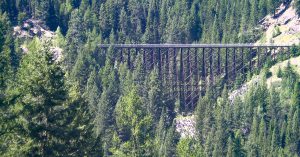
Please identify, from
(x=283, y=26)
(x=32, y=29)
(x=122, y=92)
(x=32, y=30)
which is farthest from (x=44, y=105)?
(x=283, y=26)

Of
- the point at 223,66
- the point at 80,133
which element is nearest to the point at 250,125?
the point at 223,66

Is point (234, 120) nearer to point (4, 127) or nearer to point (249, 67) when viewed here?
point (249, 67)

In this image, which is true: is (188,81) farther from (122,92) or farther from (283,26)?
(283,26)

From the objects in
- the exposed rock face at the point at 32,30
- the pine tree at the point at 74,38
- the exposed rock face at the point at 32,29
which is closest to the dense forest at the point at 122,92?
the pine tree at the point at 74,38

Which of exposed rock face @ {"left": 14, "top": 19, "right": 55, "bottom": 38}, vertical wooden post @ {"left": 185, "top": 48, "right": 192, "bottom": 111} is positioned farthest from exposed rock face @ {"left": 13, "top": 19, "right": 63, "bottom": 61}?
vertical wooden post @ {"left": 185, "top": 48, "right": 192, "bottom": 111}

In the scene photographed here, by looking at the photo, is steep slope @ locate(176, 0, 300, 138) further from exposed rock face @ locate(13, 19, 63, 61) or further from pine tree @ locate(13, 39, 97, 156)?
pine tree @ locate(13, 39, 97, 156)
